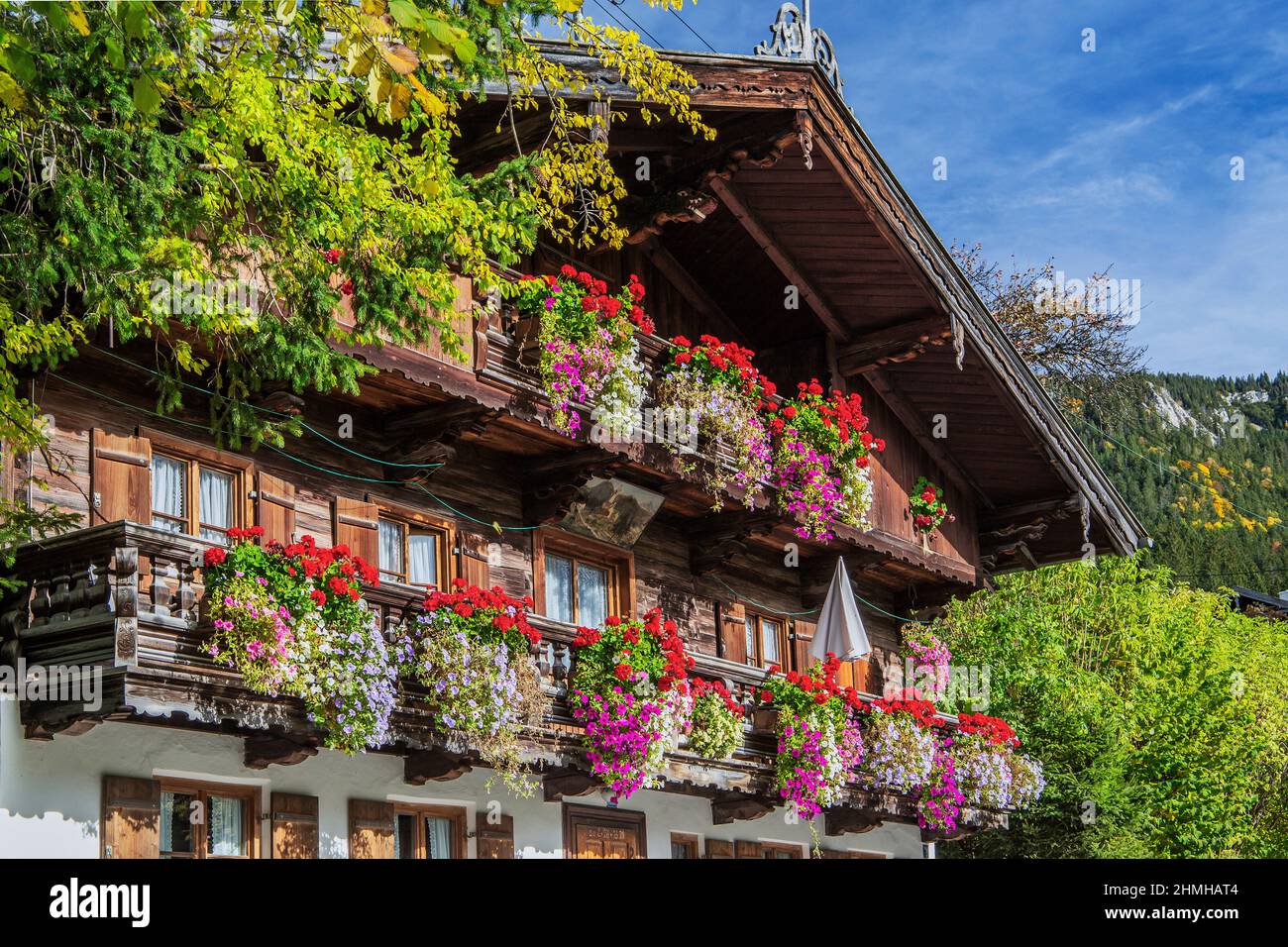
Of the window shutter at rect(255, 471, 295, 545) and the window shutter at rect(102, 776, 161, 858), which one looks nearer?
the window shutter at rect(102, 776, 161, 858)

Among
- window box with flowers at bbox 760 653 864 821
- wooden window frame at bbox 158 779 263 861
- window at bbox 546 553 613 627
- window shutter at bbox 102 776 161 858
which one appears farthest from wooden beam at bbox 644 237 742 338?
window shutter at bbox 102 776 161 858

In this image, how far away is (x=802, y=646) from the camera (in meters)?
21.4

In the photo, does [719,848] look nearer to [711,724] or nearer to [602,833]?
[602,833]

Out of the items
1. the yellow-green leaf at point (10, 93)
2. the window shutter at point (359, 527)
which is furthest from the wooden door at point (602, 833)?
the yellow-green leaf at point (10, 93)

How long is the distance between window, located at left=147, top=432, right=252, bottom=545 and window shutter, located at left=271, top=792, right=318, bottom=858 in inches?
83.8

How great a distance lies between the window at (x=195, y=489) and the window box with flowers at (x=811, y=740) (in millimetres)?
6212

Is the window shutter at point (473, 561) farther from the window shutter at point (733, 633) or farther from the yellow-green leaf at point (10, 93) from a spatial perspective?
the yellow-green leaf at point (10, 93)

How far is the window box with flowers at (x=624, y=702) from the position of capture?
1480 cm

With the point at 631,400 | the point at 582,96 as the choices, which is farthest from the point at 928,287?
the point at 582,96

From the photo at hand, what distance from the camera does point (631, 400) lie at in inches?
640

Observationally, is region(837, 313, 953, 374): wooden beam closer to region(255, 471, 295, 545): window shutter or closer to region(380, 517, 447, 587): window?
region(380, 517, 447, 587): window

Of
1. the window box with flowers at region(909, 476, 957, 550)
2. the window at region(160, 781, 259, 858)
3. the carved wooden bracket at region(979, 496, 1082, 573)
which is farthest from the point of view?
the carved wooden bracket at region(979, 496, 1082, 573)

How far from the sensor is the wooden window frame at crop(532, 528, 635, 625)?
17.0 meters
